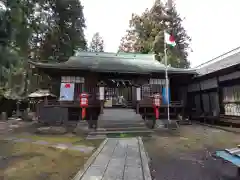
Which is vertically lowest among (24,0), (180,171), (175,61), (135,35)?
(180,171)

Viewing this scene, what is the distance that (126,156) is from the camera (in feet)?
17.5

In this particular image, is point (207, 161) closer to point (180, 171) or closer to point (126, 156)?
point (180, 171)

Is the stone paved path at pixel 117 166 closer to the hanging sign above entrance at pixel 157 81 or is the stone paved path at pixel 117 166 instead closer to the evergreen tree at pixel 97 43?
the hanging sign above entrance at pixel 157 81

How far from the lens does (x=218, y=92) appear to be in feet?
42.3

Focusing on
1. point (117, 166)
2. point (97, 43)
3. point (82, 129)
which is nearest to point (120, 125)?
point (82, 129)

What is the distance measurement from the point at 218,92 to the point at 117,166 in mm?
11188

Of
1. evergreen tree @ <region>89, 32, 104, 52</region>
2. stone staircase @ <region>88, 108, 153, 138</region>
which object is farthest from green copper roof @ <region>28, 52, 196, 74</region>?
evergreen tree @ <region>89, 32, 104, 52</region>

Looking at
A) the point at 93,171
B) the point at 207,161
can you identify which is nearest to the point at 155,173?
the point at 93,171

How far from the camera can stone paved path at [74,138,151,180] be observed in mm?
3781

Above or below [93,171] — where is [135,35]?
above

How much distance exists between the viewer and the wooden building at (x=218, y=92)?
1123 centimetres

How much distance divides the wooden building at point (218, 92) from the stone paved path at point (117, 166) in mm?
8344

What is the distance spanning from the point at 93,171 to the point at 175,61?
843 inches

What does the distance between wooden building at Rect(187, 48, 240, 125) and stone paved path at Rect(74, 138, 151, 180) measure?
8.34m
